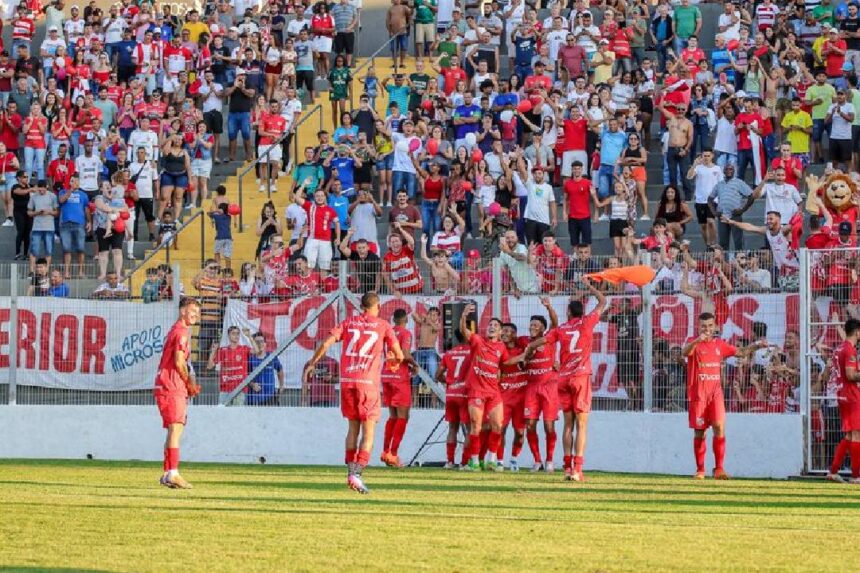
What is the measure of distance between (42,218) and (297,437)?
8.90 m

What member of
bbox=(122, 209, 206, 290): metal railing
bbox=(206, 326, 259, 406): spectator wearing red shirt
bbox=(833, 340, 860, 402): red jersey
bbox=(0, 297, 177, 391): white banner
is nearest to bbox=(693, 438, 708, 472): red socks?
bbox=(833, 340, 860, 402): red jersey

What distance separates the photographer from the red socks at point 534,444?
2283 cm

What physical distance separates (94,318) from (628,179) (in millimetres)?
8944

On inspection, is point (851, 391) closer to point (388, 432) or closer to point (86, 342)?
point (388, 432)

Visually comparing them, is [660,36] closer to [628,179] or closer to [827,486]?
[628,179]

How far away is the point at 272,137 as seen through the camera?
33.5 m

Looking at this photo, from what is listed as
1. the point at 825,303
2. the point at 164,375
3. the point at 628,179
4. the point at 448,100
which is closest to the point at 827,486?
the point at 825,303

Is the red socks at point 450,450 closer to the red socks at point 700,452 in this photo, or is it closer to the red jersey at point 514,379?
Answer: the red jersey at point 514,379

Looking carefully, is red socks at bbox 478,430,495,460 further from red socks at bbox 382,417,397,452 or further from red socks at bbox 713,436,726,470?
red socks at bbox 713,436,726,470

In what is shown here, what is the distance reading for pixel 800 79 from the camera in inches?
1186

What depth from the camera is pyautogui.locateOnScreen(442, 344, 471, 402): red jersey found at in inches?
896

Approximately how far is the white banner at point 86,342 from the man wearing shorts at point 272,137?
25.6ft

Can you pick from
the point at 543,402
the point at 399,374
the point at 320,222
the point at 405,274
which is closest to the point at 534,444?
the point at 543,402

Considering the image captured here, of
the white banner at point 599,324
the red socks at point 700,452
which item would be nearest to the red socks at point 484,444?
the white banner at point 599,324
